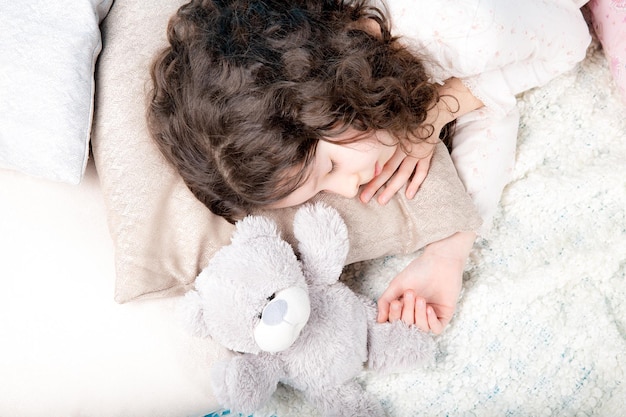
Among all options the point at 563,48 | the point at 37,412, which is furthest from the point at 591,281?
the point at 37,412

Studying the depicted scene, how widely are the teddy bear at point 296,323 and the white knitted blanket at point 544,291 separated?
7cm

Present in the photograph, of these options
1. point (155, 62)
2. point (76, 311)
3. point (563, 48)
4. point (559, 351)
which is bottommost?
point (76, 311)

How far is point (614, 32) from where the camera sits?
1125mm

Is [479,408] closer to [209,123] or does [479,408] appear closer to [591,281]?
[591,281]

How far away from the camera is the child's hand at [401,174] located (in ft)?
3.28

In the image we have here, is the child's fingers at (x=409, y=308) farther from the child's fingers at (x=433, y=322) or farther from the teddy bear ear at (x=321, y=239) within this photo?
the teddy bear ear at (x=321, y=239)

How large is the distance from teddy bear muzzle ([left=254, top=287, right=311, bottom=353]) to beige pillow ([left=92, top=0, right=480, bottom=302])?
6.1 inches

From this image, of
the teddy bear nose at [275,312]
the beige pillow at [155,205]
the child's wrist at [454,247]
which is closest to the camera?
the teddy bear nose at [275,312]

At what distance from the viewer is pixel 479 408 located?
3.25 feet

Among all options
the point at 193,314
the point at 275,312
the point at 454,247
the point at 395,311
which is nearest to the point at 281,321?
the point at 275,312

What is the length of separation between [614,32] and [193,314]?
86 centimetres

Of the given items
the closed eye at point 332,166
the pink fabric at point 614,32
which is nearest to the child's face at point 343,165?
the closed eye at point 332,166

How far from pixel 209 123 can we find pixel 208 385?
0.39 meters

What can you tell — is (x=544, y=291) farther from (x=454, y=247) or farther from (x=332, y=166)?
(x=332, y=166)
